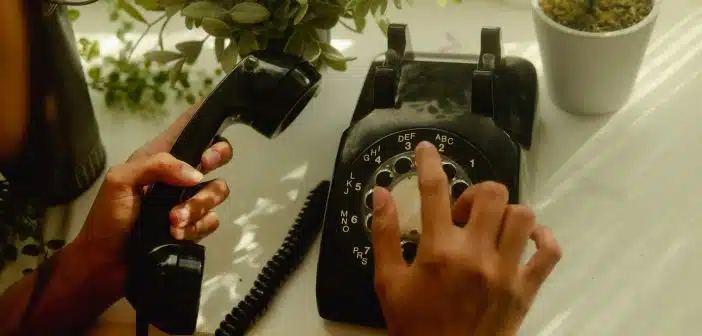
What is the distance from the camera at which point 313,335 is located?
827mm

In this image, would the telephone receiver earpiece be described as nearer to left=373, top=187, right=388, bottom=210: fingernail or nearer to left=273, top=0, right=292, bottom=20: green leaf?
left=273, top=0, right=292, bottom=20: green leaf

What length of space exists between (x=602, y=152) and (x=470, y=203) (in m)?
0.27

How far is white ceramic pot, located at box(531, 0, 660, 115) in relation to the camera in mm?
837

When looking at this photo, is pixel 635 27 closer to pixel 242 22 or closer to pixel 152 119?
pixel 242 22

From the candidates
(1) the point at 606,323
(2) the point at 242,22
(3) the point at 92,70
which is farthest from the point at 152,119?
(1) the point at 606,323

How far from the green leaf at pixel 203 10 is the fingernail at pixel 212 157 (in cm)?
13

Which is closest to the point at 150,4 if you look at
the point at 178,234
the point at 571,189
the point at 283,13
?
the point at 283,13

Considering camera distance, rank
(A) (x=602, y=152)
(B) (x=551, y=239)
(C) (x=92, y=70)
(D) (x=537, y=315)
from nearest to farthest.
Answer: (B) (x=551, y=239)
(D) (x=537, y=315)
(A) (x=602, y=152)
(C) (x=92, y=70)

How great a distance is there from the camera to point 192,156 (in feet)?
2.69

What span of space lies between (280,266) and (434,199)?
22 centimetres

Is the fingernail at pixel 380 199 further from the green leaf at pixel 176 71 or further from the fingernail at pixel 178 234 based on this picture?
the green leaf at pixel 176 71

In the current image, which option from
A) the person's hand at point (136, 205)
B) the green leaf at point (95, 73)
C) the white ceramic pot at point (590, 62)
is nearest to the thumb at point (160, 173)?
the person's hand at point (136, 205)

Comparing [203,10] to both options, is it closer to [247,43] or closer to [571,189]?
[247,43]

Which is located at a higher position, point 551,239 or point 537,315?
point 551,239
